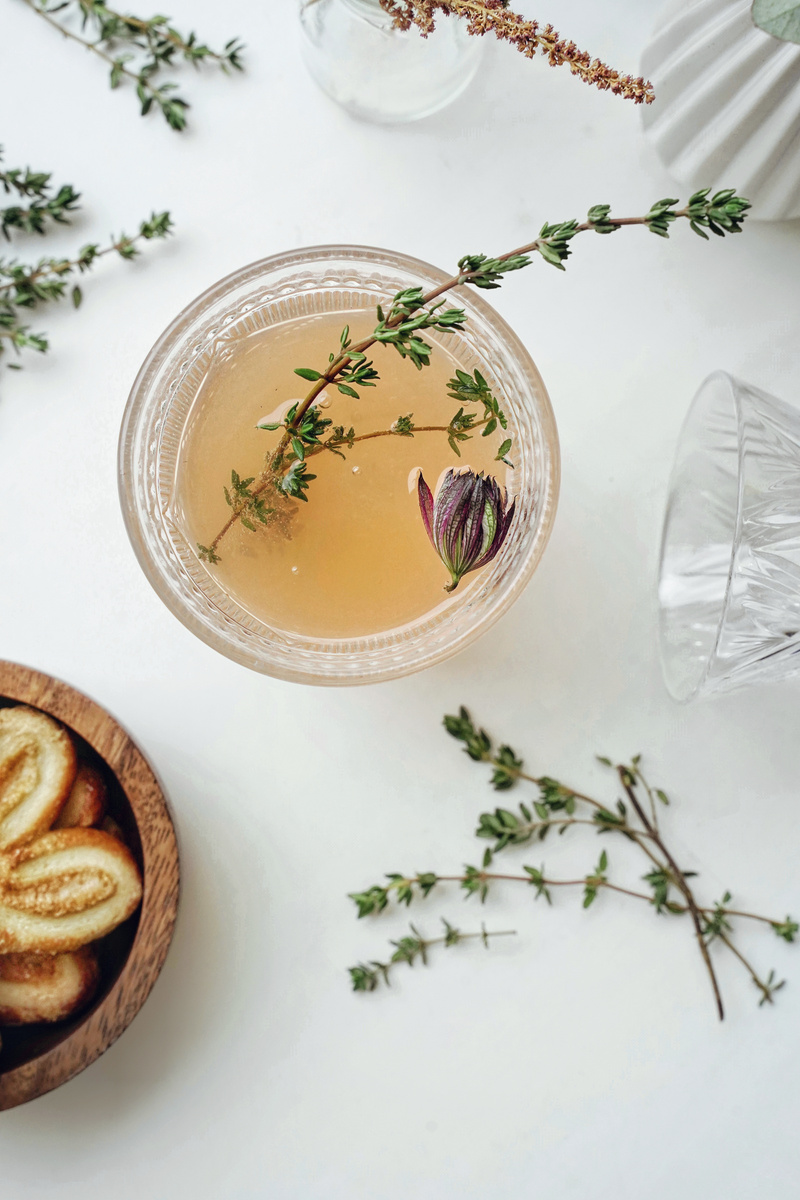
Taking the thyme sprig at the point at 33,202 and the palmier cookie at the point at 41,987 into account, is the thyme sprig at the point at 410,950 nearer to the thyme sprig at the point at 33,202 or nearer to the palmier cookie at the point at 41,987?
the palmier cookie at the point at 41,987

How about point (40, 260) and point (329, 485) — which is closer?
point (329, 485)

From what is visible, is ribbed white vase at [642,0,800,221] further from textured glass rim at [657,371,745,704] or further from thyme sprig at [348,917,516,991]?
thyme sprig at [348,917,516,991]

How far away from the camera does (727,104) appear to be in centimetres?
86

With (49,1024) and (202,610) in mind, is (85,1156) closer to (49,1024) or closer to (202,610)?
(49,1024)

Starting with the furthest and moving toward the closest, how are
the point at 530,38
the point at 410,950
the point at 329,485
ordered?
the point at 410,950 < the point at 329,485 < the point at 530,38

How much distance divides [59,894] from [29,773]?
124 millimetres

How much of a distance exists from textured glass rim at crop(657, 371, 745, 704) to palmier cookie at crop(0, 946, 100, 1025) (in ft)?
2.29

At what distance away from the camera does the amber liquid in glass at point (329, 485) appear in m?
0.87

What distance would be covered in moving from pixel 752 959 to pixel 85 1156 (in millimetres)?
785

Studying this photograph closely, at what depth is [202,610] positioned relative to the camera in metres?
0.88

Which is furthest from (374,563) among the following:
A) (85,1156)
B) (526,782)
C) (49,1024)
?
(85,1156)

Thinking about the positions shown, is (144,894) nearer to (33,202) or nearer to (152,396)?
(152,396)

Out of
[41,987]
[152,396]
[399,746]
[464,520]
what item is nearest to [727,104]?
[464,520]

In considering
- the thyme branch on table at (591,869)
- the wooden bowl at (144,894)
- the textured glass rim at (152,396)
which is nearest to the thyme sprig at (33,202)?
the textured glass rim at (152,396)
